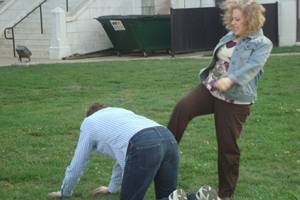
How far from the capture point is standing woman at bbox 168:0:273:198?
342 centimetres

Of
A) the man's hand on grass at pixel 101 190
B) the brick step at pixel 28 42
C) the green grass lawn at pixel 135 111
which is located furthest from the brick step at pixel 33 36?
the man's hand on grass at pixel 101 190

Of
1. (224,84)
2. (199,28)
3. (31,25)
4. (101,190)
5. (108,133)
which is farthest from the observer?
(31,25)

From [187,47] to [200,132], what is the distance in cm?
1050

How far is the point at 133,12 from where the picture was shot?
19.2 meters

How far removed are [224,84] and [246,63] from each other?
29cm

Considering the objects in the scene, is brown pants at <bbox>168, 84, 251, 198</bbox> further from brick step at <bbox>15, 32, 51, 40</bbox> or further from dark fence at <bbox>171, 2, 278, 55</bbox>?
brick step at <bbox>15, 32, 51, 40</bbox>

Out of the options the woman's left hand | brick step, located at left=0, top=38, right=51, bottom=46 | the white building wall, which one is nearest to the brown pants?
the woman's left hand

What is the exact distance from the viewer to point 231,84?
337 cm

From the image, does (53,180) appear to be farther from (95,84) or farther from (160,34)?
(160,34)

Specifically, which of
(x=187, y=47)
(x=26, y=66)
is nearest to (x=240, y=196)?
(x=26, y=66)

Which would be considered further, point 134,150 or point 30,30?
point 30,30

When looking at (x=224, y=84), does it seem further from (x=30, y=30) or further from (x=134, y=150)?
(x=30, y=30)

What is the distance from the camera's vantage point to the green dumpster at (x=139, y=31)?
15477 millimetres

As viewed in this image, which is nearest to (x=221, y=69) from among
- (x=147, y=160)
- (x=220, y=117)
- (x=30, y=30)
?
(x=220, y=117)
